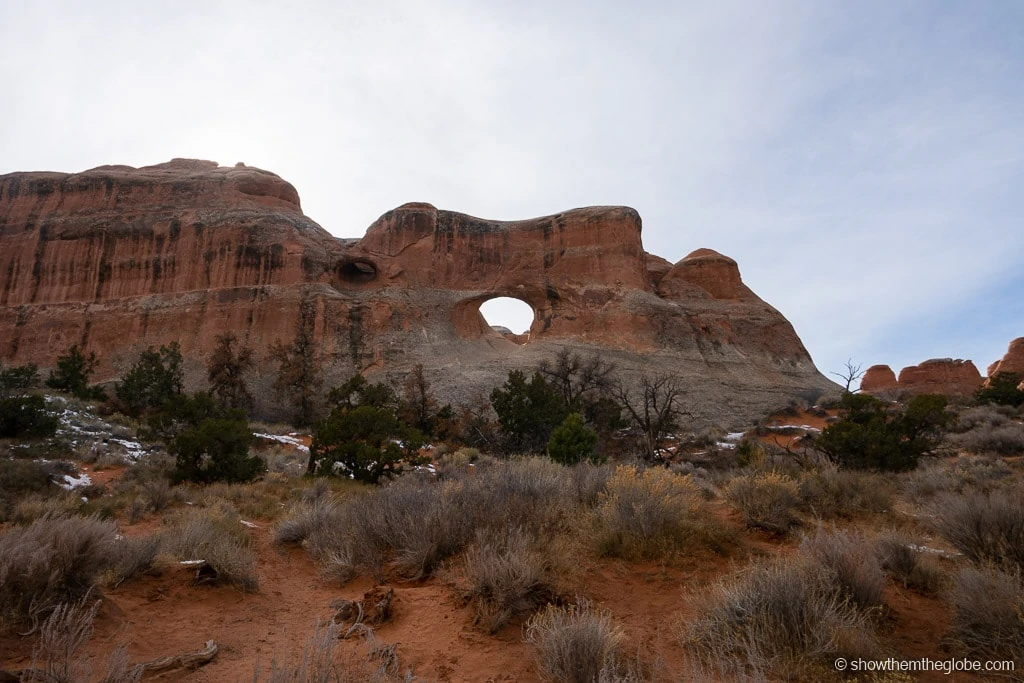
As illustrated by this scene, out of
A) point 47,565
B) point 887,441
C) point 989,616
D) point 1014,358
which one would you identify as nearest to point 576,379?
point 887,441

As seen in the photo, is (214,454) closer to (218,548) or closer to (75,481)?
(75,481)

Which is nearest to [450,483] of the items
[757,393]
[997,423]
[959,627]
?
[959,627]

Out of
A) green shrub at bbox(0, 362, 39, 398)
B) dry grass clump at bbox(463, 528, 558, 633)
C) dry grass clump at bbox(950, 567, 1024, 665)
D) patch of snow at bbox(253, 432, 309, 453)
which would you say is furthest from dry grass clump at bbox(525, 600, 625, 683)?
green shrub at bbox(0, 362, 39, 398)

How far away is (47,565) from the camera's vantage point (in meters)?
3.78

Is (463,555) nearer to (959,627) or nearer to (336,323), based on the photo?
(959,627)

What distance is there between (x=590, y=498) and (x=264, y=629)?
147 inches

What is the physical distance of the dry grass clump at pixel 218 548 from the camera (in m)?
5.04

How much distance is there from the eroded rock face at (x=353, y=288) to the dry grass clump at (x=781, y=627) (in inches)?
1080

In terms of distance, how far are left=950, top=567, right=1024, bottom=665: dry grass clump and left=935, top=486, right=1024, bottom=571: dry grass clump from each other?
0.60 meters

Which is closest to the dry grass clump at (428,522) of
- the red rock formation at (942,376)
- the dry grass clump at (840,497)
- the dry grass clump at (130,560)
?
the dry grass clump at (130,560)

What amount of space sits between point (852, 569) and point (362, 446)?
404 inches

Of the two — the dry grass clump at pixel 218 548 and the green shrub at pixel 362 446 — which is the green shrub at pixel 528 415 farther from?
the dry grass clump at pixel 218 548

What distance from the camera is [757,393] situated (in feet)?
103

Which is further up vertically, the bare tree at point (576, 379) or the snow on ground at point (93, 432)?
the bare tree at point (576, 379)
